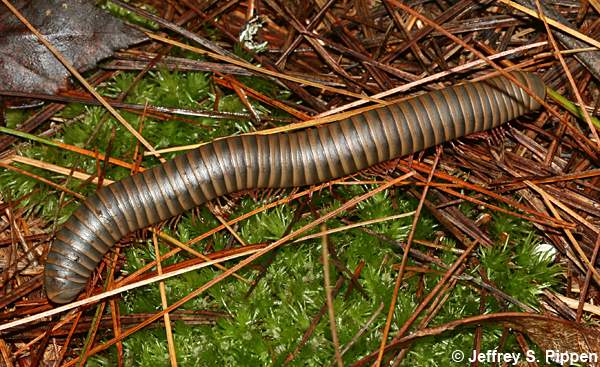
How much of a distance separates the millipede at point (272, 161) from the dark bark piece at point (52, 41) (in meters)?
1.25

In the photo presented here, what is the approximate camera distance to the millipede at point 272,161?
482 centimetres

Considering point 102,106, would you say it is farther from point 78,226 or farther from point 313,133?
point 313,133

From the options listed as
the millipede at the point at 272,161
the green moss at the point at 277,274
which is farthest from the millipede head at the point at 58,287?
the green moss at the point at 277,274

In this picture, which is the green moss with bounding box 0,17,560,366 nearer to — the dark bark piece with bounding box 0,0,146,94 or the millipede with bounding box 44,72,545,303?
the millipede with bounding box 44,72,545,303

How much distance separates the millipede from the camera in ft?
15.8

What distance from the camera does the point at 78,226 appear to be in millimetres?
4816

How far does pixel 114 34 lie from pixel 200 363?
2983 mm

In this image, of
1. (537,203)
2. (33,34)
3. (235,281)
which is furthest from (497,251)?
(33,34)

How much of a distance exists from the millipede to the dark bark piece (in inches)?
49.1

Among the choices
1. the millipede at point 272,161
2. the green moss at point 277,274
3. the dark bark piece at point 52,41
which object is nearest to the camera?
the green moss at point 277,274

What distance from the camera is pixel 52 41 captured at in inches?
208

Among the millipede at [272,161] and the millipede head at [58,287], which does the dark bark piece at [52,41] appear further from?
the millipede head at [58,287]

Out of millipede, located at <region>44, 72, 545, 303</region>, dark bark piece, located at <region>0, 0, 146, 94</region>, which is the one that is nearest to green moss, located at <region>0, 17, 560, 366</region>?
millipede, located at <region>44, 72, 545, 303</region>

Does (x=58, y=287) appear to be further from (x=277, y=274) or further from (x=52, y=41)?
(x=52, y=41)
